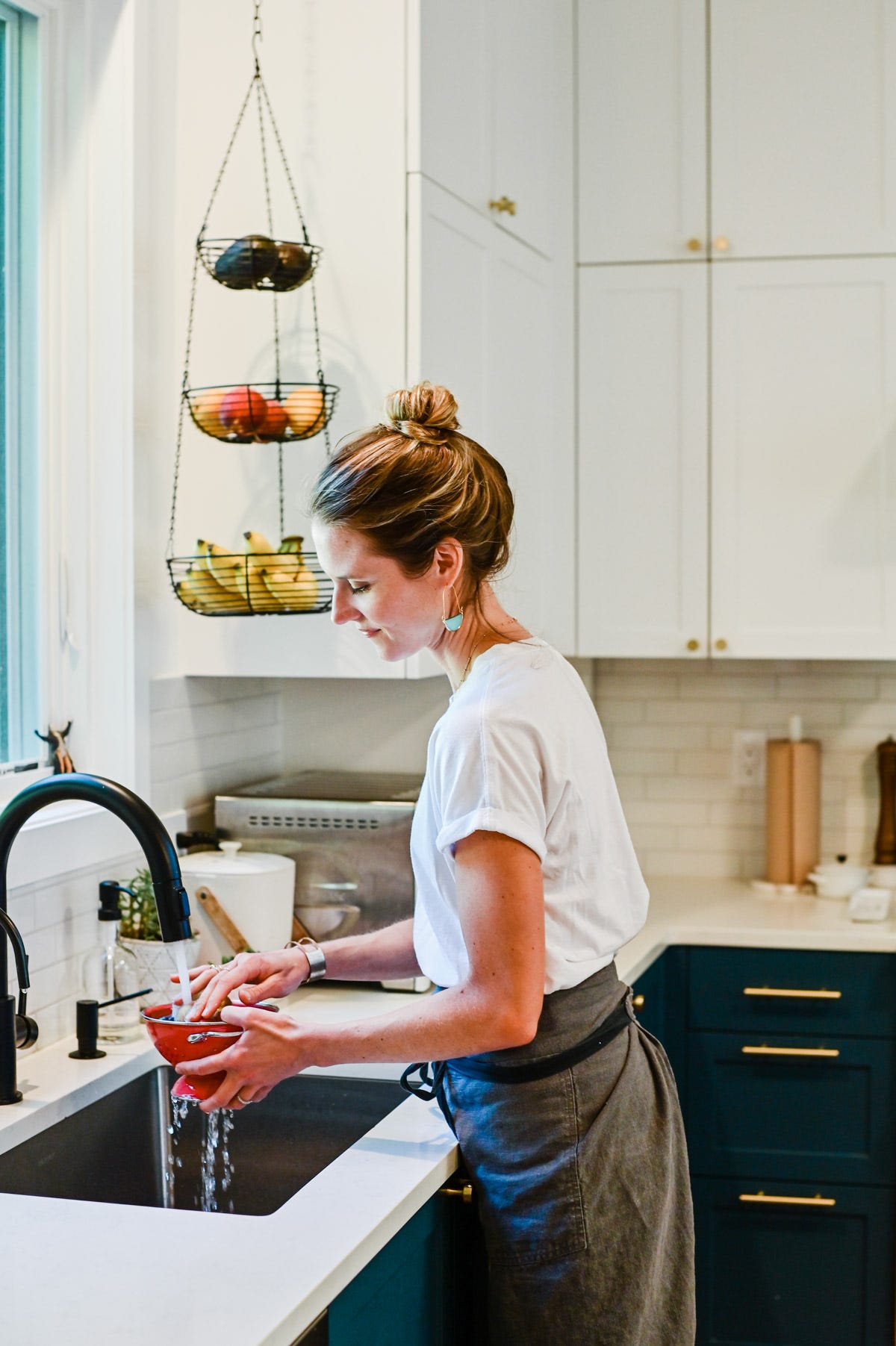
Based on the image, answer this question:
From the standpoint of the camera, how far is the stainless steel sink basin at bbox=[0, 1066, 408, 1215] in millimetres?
1661

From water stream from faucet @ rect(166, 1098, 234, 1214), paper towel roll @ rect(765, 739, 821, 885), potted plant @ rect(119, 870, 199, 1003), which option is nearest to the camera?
water stream from faucet @ rect(166, 1098, 234, 1214)

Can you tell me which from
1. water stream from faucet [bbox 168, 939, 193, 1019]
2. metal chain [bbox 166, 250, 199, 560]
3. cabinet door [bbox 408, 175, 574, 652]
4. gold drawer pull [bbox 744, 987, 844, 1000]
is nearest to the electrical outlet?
cabinet door [bbox 408, 175, 574, 652]

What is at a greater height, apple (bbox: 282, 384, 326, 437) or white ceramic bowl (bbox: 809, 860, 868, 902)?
apple (bbox: 282, 384, 326, 437)

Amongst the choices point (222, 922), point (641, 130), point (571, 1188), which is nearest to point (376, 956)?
point (571, 1188)

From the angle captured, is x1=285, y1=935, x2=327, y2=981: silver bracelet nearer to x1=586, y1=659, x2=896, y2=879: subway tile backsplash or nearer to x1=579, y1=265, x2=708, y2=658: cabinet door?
x1=579, y1=265, x2=708, y2=658: cabinet door

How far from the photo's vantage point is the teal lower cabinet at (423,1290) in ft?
4.49

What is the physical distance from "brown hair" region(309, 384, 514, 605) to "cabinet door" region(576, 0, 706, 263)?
154cm

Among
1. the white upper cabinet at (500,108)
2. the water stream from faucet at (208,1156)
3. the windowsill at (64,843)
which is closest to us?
the water stream from faucet at (208,1156)

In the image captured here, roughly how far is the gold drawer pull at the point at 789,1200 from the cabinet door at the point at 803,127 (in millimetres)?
1866

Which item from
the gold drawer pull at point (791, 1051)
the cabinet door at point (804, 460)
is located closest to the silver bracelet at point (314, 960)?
the gold drawer pull at point (791, 1051)

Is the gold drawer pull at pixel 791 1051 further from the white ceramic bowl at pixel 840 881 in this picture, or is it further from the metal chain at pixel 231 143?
the metal chain at pixel 231 143

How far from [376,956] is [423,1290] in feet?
1.29

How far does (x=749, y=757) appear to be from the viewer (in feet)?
10.8

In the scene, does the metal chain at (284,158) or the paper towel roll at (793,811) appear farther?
the paper towel roll at (793,811)
